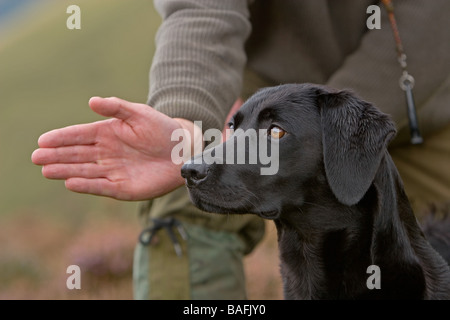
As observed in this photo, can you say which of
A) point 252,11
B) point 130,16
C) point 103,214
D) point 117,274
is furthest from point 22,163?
point 252,11

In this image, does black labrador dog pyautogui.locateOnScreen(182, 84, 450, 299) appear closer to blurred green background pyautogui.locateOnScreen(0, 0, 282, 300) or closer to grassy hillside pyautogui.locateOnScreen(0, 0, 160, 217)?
blurred green background pyautogui.locateOnScreen(0, 0, 282, 300)

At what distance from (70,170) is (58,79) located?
8116 millimetres

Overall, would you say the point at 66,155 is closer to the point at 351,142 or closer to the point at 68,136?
the point at 68,136

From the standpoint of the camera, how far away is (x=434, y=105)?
361cm

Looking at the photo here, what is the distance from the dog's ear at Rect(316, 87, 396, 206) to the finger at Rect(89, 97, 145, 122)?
0.75 m

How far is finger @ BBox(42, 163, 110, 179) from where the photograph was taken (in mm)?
2609

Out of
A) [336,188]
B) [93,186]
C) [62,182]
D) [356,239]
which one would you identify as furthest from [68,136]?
[62,182]

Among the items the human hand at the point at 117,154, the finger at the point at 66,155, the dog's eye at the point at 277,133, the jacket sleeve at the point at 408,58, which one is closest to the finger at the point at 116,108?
the human hand at the point at 117,154

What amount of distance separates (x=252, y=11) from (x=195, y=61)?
81 centimetres

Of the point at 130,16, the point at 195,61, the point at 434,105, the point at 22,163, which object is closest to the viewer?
the point at 195,61

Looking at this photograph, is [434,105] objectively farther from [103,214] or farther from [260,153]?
[103,214]

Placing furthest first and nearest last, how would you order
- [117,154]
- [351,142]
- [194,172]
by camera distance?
1. [117,154]
2. [351,142]
3. [194,172]

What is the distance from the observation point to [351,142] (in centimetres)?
241

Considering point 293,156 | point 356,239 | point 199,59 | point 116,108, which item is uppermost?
point 199,59
